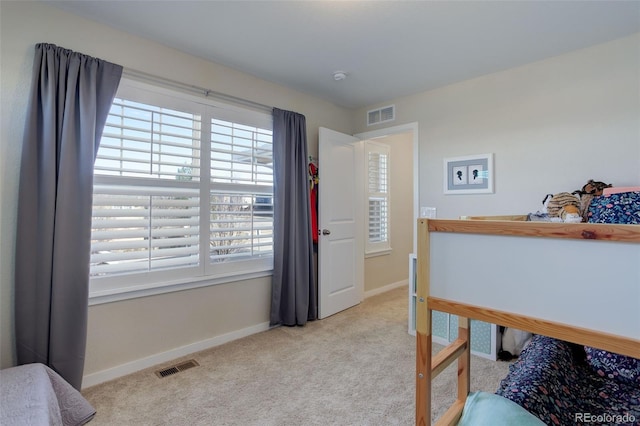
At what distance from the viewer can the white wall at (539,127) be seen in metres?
2.35

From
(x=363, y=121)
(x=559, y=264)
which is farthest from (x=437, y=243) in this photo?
(x=363, y=121)

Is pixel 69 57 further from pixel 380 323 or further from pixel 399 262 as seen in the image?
pixel 399 262

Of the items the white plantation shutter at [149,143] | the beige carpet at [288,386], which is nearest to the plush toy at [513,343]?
the beige carpet at [288,386]

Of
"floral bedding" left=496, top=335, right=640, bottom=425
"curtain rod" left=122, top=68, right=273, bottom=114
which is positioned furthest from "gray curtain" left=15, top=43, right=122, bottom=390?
"floral bedding" left=496, top=335, right=640, bottom=425

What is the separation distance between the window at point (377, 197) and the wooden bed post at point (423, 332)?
3.19 meters

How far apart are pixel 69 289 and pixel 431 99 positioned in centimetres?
352

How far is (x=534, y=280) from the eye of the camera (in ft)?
3.18

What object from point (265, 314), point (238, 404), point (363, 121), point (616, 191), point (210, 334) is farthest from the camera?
point (363, 121)

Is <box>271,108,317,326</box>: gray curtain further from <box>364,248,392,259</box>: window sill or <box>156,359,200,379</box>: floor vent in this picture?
<box>364,248,392,259</box>: window sill

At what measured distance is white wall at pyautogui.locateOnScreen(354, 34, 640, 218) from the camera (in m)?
2.35

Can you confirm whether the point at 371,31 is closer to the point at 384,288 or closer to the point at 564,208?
the point at 564,208

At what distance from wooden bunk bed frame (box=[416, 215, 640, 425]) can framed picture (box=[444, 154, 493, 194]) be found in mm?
2160

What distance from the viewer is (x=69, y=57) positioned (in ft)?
6.62

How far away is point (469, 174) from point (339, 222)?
147 centimetres
